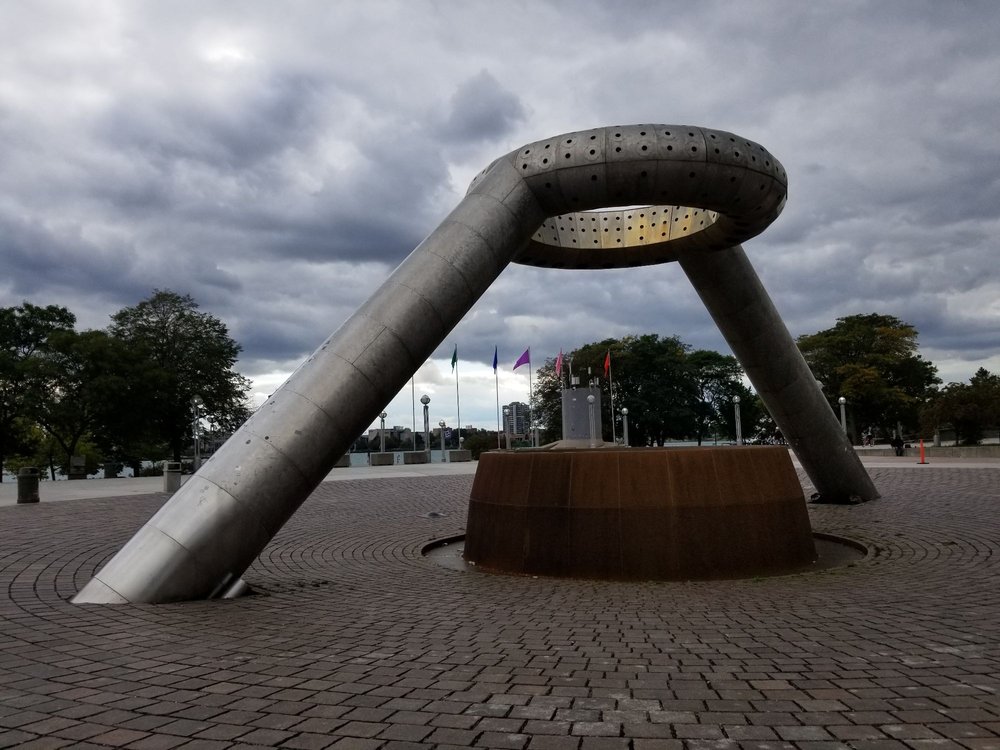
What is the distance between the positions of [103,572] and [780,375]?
10.9m

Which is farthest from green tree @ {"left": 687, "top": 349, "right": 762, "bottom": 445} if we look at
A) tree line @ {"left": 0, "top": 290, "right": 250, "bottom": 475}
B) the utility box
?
tree line @ {"left": 0, "top": 290, "right": 250, "bottom": 475}

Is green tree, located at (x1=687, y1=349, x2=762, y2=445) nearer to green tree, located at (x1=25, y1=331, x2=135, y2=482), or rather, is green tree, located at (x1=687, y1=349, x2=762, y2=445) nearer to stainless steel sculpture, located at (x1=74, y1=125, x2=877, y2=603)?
green tree, located at (x1=25, y1=331, x2=135, y2=482)

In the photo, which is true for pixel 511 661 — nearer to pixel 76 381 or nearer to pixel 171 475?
pixel 171 475

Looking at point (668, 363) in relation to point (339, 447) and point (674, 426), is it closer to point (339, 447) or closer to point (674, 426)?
point (674, 426)

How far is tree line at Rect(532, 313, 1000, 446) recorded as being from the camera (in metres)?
60.9

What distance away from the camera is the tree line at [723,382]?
6085cm

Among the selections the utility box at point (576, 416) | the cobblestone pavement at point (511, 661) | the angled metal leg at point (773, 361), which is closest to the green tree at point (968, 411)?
the utility box at point (576, 416)

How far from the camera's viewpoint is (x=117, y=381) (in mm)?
38250

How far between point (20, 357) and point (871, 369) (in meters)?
59.5

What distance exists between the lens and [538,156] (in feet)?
32.4

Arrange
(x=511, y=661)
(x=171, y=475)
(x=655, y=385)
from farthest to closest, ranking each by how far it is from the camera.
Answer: (x=655, y=385) < (x=171, y=475) < (x=511, y=661)

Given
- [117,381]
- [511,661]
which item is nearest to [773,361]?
[511,661]

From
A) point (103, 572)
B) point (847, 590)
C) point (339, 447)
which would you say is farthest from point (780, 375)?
point (103, 572)

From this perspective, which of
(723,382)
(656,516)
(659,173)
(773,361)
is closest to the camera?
(656,516)
